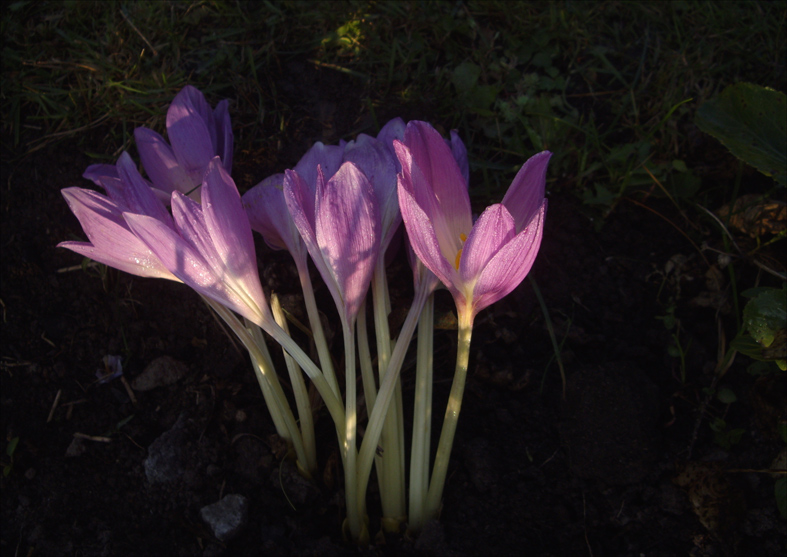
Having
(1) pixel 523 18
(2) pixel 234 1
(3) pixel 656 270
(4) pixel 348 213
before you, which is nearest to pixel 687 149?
(3) pixel 656 270

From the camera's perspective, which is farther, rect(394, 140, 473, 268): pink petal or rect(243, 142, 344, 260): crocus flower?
rect(243, 142, 344, 260): crocus flower

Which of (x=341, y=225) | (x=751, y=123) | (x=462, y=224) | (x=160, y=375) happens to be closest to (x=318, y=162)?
(x=341, y=225)

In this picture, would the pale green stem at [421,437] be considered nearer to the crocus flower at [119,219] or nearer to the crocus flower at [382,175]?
the crocus flower at [382,175]

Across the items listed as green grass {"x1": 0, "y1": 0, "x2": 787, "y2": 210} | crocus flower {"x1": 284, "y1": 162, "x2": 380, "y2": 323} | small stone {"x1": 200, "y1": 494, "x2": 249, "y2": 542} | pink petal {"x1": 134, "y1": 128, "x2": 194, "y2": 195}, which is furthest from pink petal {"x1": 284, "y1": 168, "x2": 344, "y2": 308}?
green grass {"x1": 0, "y1": 0, "x2": 787, "y2": 210}

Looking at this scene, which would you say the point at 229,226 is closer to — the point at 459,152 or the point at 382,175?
the point at 382,175

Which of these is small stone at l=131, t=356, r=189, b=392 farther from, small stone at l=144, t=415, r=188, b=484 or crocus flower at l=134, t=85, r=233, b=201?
crocus flower at l=134, t=85, r=233, b=201

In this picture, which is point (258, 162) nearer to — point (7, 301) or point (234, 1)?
point (234, 1)
